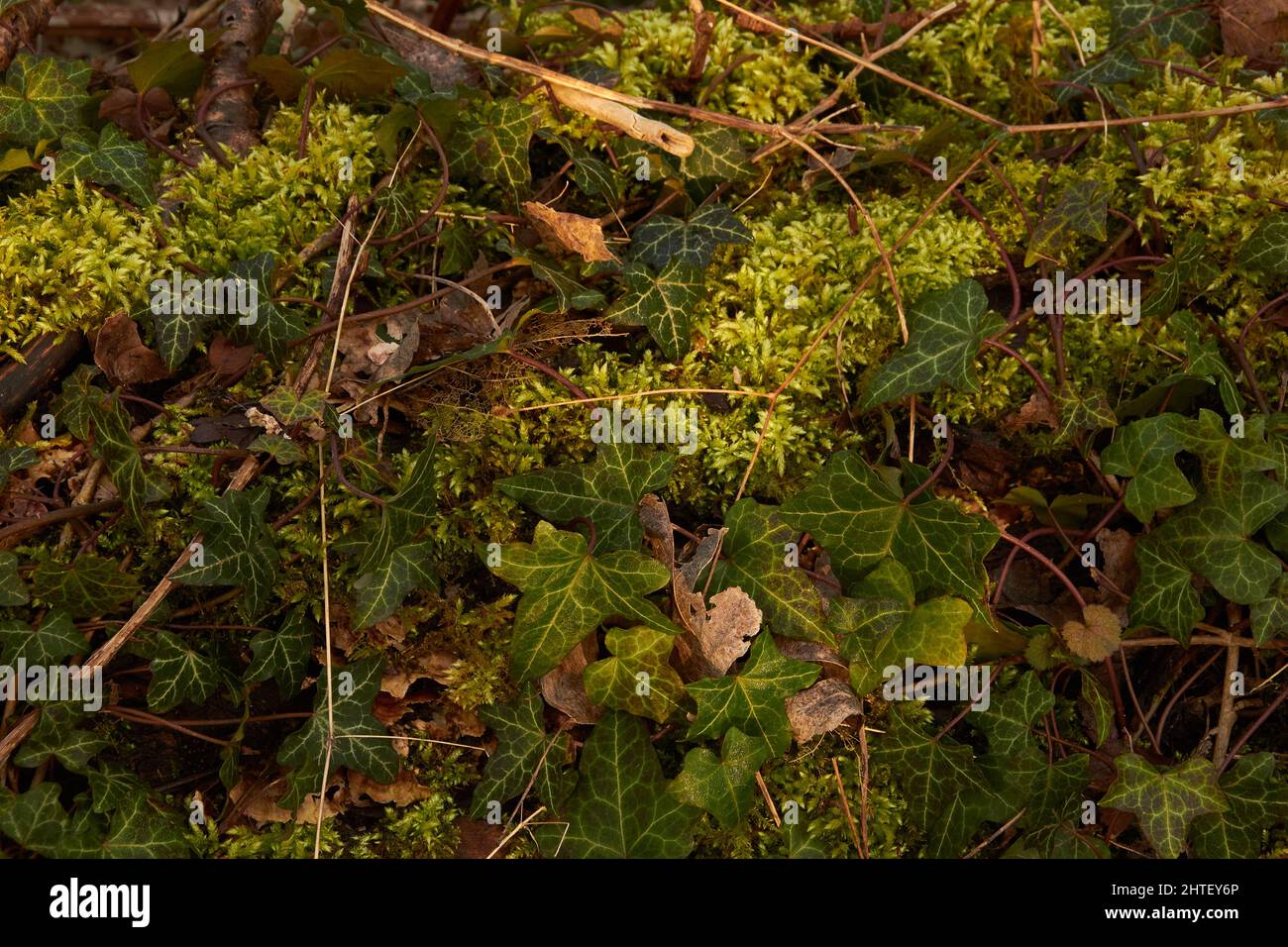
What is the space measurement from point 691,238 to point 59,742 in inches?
74.3

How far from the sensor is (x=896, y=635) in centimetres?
208

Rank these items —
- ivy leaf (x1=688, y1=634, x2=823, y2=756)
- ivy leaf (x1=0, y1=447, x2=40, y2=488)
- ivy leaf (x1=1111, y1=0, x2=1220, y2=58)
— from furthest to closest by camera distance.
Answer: ivy leaf (x1=1111, y1=0, x2=1220, y2=58) < ivy leaf (x1=0, y1=447, x2=40, y2=488) < ivy leaf (x1=688, y1=634, x2=823, y2=756)

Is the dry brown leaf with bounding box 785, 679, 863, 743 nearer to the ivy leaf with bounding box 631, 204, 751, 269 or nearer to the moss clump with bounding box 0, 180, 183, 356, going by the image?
the ivy leaf with bounding box 631, 204, 751, 269

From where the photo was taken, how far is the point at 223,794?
2.22 meters

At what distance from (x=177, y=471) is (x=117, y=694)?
544 mm

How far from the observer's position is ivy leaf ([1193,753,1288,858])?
6.88ft

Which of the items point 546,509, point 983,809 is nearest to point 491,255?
point 546,509

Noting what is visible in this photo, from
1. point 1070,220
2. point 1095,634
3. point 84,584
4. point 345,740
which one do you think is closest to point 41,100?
point 84,584

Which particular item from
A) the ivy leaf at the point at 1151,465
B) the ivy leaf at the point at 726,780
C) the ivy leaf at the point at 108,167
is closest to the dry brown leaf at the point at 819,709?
the ivy leaf at the point at 726,780

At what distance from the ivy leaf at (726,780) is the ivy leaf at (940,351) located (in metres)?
0.86

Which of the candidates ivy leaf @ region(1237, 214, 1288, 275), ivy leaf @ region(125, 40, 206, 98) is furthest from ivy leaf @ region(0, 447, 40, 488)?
ivy leaf @ region(1237, 214, 1288, 275)

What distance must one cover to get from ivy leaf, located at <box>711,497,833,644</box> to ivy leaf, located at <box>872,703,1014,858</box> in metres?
0.31

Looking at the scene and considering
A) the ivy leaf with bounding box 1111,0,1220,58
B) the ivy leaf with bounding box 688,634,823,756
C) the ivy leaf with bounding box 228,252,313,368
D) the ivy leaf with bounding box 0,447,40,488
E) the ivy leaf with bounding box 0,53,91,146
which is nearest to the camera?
the ivy leaf with bounding box 688,634,823,756

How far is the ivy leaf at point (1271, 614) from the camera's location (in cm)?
209
